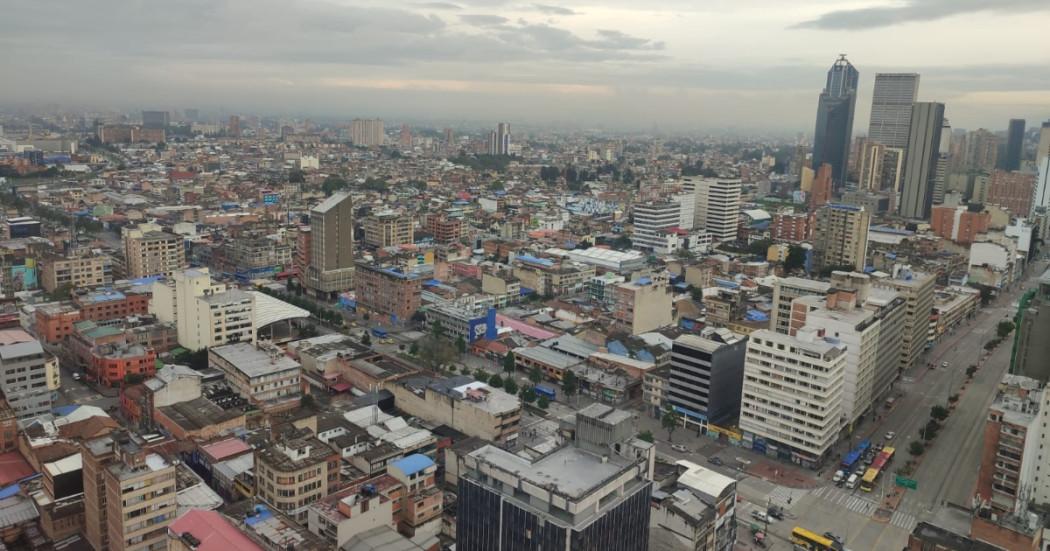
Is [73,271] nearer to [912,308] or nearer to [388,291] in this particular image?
[388,291]

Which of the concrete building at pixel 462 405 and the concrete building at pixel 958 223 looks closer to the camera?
the concrete building at pixel 462 405

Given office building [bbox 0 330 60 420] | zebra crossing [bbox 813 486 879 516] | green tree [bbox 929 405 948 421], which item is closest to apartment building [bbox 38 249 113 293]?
office building [bbox 0 330 60 420]

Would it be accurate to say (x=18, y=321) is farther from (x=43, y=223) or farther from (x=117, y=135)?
(x=117, y=135)

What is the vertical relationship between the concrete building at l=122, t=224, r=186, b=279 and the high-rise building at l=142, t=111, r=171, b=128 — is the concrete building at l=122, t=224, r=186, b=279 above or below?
below

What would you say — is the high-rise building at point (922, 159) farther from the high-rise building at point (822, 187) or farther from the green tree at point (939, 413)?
the green tree at point (939, 413)

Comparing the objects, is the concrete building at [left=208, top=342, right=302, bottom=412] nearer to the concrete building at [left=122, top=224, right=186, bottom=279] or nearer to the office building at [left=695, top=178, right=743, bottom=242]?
the concrete building at [left=122, top=224, right=186, bottom=279]

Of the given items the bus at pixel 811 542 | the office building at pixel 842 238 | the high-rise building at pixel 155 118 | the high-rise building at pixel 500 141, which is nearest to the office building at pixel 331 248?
the bus at pixel 811 542
